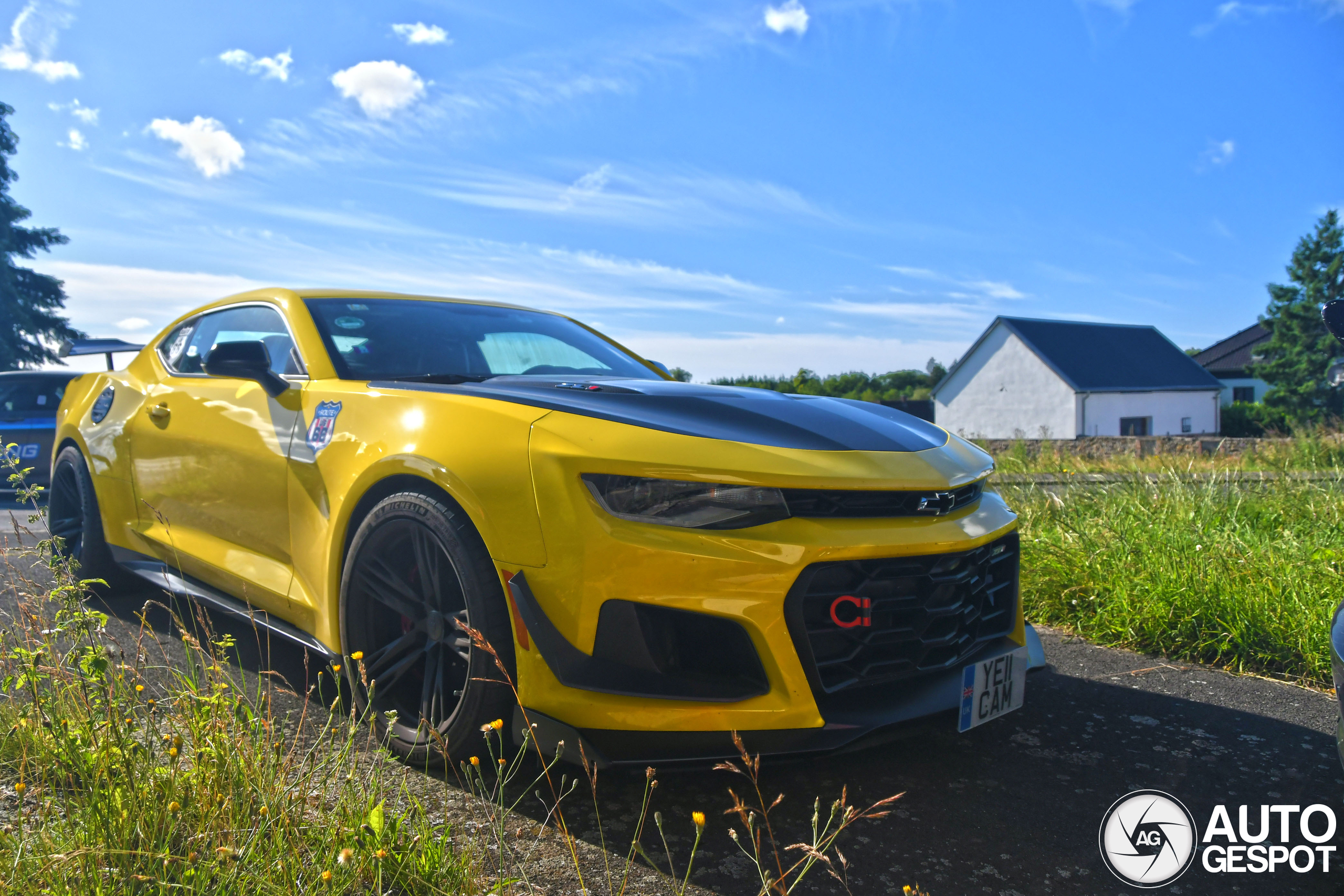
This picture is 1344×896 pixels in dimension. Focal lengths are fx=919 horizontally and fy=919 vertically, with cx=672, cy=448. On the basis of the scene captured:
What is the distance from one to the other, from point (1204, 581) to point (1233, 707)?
95 cm

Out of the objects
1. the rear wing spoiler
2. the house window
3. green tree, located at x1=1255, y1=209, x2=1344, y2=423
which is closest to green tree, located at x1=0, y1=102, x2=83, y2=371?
the rear wing spoiler

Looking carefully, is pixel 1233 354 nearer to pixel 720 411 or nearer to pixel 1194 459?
pixel 1194 459

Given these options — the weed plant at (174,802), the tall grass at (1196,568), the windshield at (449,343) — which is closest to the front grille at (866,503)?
the weed plant at (174,802)

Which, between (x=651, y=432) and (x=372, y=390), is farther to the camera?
(x=372, y=390)

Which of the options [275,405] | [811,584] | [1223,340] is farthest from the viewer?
[1223,340]

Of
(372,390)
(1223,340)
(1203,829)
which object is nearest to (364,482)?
(372,390)

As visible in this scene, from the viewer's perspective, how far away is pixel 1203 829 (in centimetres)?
227

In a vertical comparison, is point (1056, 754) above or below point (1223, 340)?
below

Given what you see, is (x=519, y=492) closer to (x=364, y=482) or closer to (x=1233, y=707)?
(x=364, y=482)

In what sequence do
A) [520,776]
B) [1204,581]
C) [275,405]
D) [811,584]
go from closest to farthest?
[811,584] → [520,776] → [275,405] → [1204,581]

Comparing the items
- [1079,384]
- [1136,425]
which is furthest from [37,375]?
[1136,425]

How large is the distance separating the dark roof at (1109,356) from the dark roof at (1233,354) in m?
12.6

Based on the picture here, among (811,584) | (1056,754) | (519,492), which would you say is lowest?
(1056,754)

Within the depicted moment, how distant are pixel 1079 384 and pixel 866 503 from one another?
161 feet
